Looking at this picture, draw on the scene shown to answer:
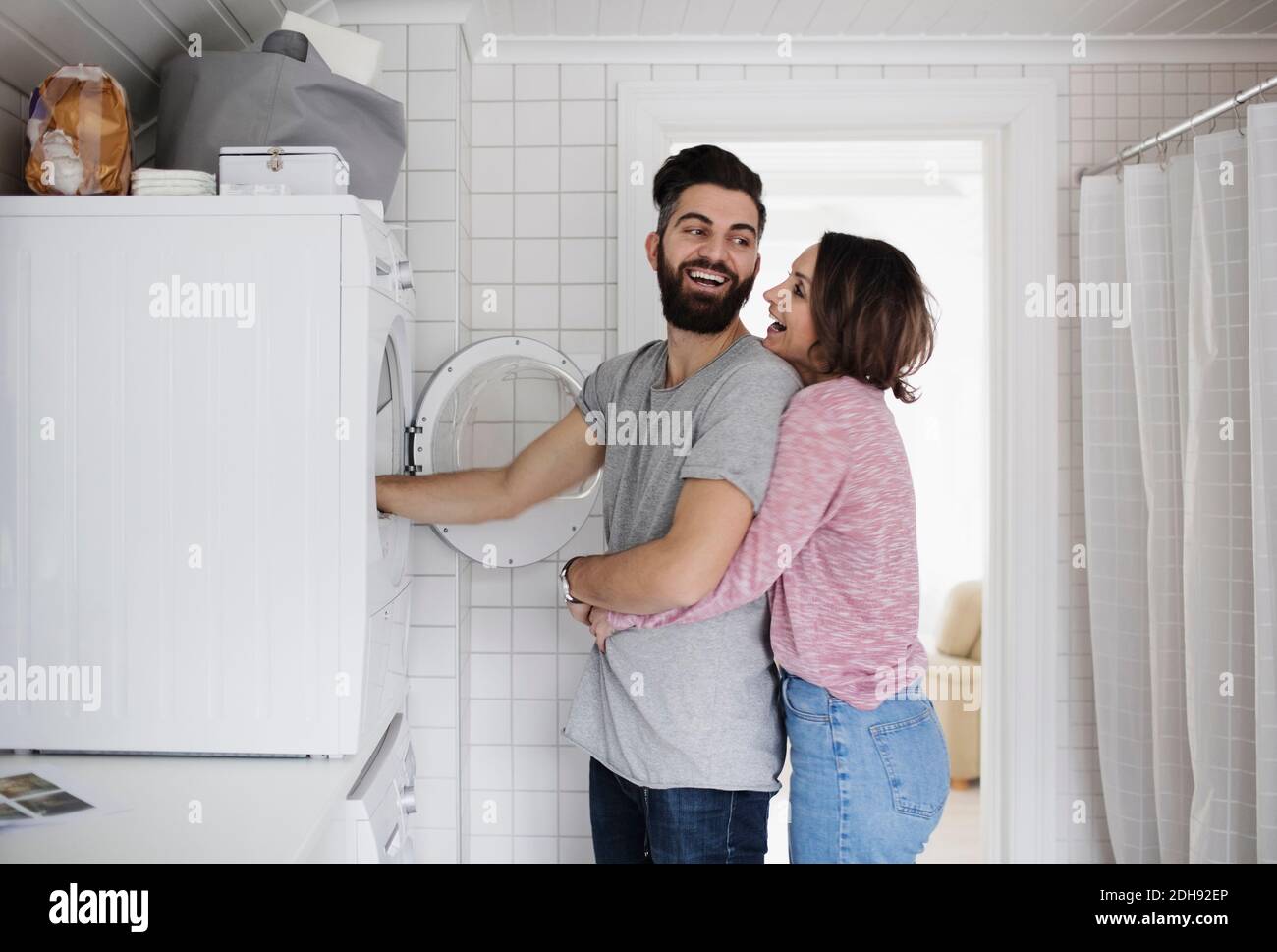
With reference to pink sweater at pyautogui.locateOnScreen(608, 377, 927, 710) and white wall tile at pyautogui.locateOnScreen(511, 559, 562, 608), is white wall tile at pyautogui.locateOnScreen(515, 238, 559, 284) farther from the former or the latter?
pink sweater at pyautogui.locateOnScreen(608, 377, 927, 710)

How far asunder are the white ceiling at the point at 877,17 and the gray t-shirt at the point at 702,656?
101 cm

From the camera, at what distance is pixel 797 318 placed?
4.56 feet

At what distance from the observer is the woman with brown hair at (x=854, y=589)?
1260 millimetres

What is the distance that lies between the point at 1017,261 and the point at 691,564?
1407 mm

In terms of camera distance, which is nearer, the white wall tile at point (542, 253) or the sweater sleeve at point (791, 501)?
the sweater sleeve at point (791, 501)

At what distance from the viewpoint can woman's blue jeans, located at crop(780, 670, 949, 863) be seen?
127 cm

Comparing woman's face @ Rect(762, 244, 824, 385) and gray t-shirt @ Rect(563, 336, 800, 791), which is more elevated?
woman's face @ Rect(762, 244, 824, 385)

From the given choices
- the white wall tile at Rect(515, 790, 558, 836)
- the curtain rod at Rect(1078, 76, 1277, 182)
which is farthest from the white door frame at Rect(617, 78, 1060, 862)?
the white wall tile at Rect(515, 790, 558, 836)

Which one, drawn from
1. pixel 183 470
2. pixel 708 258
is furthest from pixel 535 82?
pixel 183 470

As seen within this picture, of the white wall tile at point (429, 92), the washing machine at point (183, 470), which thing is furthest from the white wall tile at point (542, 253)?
the washing machine at point (183, 470)

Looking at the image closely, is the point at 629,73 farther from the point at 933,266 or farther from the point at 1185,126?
the point at 933,266

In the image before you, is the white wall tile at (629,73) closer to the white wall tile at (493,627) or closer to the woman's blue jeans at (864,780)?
the white wall tile at (493,627)

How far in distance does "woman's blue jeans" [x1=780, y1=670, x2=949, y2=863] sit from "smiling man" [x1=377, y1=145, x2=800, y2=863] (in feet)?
0.29
